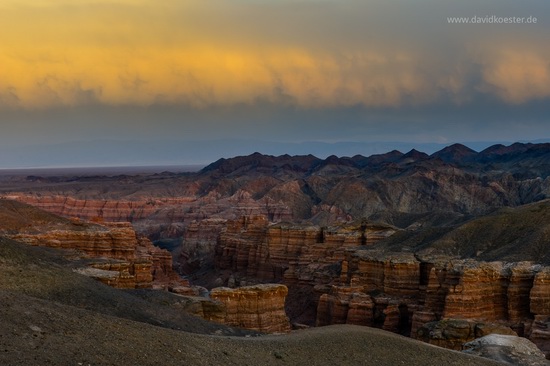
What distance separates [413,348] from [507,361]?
5.94m

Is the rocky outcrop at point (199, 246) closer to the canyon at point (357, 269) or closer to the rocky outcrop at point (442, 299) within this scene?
the canyon at point (357, 269)

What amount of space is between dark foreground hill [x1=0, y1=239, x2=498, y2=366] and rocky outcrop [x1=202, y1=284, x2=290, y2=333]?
4.96 m

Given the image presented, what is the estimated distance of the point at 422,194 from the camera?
491 feet

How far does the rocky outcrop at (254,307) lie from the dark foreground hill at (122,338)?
4.96m

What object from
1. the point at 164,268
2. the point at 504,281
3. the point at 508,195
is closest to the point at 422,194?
the point at 508,195

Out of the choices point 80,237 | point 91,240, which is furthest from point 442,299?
point 80,237

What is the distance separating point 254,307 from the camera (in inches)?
1578

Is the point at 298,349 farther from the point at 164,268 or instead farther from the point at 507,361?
the point at 164,268

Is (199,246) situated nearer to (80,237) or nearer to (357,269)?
(80,237)

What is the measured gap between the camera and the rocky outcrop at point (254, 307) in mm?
39188

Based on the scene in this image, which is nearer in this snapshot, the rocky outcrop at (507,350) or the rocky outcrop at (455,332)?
the rocky outcrop at (507,350)

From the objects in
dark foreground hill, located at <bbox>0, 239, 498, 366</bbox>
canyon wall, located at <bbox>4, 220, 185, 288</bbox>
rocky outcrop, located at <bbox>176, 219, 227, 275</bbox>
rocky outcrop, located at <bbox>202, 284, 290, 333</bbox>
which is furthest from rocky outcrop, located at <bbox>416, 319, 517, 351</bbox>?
rocky outcrop, located at <bbox>176, 219, 227, 275</bbox>

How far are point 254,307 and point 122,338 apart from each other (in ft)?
67.5

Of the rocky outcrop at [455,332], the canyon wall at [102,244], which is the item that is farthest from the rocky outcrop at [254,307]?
the canyon wall at [102,244]
